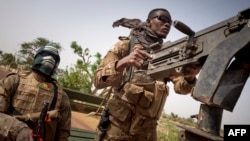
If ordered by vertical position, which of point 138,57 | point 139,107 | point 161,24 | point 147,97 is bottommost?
point 139,107

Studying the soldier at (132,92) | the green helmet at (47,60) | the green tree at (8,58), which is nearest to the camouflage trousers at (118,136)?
the soldier at (132,92)

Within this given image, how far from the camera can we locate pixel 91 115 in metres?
7.97

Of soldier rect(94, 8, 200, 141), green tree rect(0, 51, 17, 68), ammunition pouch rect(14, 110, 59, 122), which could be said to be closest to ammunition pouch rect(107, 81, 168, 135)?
soldier rect(94, 8, 200, 141)

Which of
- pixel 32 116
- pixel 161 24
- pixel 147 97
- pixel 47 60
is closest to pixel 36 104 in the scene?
pixel 32 116

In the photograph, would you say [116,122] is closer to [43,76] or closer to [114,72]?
[114,72]

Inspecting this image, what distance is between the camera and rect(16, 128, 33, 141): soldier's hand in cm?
258

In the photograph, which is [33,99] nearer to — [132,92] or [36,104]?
[36,104]

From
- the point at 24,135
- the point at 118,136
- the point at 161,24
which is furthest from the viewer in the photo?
the point at 161,24

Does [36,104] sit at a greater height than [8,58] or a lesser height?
lesser

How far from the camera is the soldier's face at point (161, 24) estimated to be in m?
3.37

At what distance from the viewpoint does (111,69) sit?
303 centimetres

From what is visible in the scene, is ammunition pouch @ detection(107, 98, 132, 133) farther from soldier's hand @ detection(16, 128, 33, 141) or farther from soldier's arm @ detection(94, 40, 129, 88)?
soldier's hand @ detection(16, 128, 33, 141)

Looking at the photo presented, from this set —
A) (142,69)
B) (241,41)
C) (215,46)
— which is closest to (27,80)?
(142,69)

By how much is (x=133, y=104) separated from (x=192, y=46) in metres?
1.37
